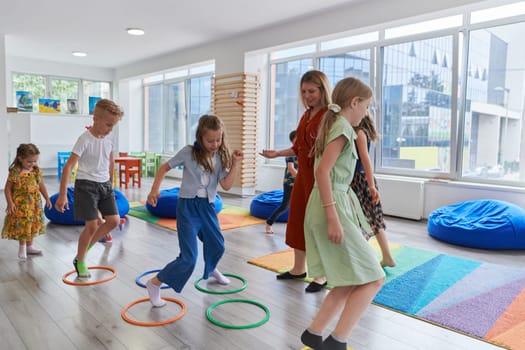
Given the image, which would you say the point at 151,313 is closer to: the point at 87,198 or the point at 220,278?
the point at 220,278

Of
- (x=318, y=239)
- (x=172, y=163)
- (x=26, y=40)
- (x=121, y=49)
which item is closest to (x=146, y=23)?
(x=121, y=49)

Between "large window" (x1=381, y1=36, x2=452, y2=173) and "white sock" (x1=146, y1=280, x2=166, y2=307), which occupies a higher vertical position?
"large window" (x1=381, y1=36, x2=452, y2=173)

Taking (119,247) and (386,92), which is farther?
(386,92)

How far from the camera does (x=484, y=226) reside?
4.07 metres

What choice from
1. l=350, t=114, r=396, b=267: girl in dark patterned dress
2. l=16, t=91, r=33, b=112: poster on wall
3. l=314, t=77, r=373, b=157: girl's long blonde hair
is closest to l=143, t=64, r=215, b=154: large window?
l=16, t=91, r=33, b=112: poster on wall

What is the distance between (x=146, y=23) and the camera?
6641mm

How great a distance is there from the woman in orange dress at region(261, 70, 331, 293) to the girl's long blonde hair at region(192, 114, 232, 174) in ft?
0.99

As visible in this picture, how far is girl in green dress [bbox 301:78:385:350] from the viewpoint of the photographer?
5.51 feet

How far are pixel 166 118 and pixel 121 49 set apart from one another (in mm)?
2541

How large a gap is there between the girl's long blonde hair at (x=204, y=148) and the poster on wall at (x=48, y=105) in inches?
369

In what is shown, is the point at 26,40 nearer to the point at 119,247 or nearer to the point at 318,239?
the point at 119,247

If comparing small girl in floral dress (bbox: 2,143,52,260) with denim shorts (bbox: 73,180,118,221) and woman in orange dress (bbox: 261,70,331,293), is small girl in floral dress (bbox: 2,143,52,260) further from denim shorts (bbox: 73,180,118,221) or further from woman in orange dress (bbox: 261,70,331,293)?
woman in orange dress (bbox: 261,70,331,293)

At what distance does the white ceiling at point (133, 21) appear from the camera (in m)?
5.67

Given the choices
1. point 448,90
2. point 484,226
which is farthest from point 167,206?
point 448,90
